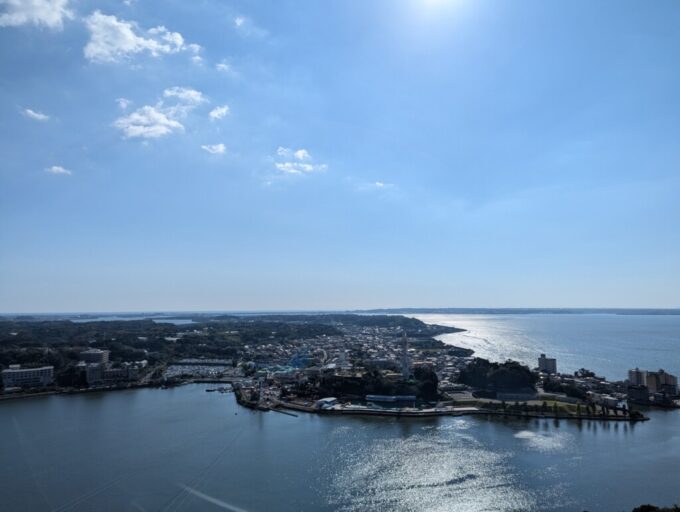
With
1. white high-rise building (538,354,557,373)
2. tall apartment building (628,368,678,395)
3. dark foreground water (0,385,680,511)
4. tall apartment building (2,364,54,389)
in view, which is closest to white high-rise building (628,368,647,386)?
tall apartment building (628,368,678,395)

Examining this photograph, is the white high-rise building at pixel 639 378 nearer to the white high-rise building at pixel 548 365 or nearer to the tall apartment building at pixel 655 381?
the tall apartment building at pixel 655 381

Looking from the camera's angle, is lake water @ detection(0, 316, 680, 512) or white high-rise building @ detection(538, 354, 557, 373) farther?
white high-rise building @ detection(538, 354, 557, 373)

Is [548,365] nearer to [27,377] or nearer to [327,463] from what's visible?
[327,463]

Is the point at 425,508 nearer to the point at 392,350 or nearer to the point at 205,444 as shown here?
the point at 205,444

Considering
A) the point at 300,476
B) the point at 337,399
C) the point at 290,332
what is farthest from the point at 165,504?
the point at 290,332

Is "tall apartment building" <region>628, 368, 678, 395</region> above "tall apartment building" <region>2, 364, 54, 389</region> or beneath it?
above

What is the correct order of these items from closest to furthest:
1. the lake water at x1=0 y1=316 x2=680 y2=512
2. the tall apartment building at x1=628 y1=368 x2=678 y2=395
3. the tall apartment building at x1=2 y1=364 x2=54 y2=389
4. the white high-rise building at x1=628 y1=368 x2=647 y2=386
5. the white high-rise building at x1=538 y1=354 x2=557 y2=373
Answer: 1. the lake water at x1=0 y1=316 x2=680 y2=512
2. the tall apartment building at x1=628 y1=368 x2=678 y2=395
3. the white high-rise building at x1=628 y1=368 x2=647 y2=386
4. the tall apartment building at x1=2 y1=364 x2=54 y2=389
5. the white high-rise building at x1=538 y1=354 x2=557 y2=373

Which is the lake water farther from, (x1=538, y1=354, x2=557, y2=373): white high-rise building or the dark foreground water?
(x1=538, y1=354, x2=557, y2=373): white high-rise building
